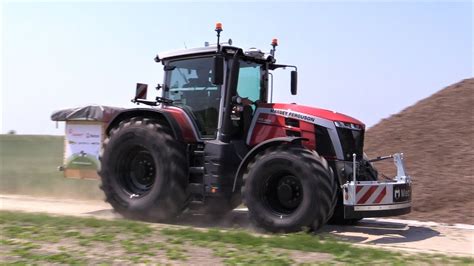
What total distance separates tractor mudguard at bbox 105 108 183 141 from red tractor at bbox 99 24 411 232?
0.07 ft

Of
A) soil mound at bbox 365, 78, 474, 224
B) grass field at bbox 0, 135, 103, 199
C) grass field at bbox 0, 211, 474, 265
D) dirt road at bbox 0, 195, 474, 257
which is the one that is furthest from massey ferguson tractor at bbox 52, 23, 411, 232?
grass field at bbox 0, 135, 103, 199

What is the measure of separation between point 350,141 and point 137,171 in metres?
3.60

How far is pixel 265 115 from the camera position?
340 inches

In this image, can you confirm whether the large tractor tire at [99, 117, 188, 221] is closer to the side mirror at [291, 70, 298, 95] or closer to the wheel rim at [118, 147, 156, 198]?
the wheel rim at [118, 147, 156, 198]

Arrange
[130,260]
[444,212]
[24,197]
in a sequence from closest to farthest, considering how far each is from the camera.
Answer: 1. [130,260]
2. [444,212]
3. [24,197]

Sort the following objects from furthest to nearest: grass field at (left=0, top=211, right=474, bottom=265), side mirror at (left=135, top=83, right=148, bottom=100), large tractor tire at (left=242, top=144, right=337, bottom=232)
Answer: side mirror at (left=135, top=83, right=148, bottom=100) < large tractor tire at (left=242, top=144, right=337, bottom=232) < grass field at (left=0, top=211, right=474, bottom=265)

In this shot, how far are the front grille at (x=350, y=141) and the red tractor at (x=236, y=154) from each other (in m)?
0.02

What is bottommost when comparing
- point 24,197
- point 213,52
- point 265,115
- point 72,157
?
point 24,197

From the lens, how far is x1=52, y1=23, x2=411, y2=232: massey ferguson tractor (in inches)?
301

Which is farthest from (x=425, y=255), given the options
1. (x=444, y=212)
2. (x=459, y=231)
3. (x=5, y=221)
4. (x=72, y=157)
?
(x=72, y=157)

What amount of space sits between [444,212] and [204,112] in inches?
180

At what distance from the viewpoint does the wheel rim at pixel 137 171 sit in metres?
9.18

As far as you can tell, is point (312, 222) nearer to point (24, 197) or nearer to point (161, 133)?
point (161, 133)

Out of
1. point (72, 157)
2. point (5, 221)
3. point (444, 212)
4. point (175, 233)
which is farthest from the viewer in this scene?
point (72, 157)
